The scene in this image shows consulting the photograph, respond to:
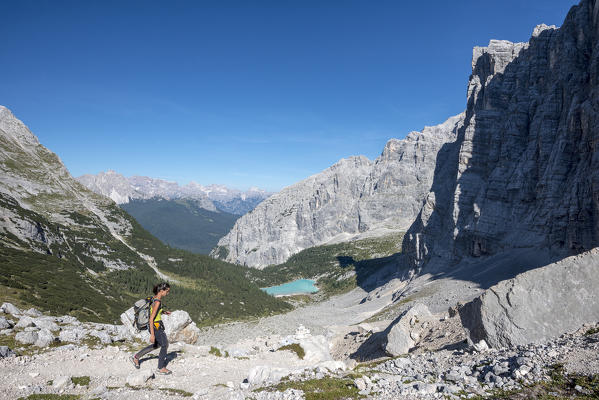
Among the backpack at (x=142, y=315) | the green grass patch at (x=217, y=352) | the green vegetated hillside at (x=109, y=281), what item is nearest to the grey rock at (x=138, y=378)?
the backpack at (x=142, y=315)

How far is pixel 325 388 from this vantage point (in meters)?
13.5

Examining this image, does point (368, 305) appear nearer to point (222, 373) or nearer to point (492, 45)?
point (222, 373)

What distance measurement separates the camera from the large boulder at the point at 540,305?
18391 millimetres

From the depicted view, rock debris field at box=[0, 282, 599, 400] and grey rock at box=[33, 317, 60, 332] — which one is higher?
grey rock at box=[33, 317, 60, 332]

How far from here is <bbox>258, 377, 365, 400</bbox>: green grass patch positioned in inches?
497

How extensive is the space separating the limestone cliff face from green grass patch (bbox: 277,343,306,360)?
5807 centimetres

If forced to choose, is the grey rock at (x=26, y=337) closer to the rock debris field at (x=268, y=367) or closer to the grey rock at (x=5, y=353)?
the rock debris field at (x=268, y=367)

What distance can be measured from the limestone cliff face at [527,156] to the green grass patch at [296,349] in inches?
2286

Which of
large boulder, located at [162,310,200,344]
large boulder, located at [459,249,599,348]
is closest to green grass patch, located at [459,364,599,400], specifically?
large boulder, located at [459,249,599,348]

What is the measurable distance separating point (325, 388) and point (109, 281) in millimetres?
122423

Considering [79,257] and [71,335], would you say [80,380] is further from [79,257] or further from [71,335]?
[79,257]

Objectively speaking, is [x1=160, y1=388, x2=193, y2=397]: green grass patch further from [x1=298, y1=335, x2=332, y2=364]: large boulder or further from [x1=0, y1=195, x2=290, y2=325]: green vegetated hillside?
[x1=0, y1=195, x2=290, y2=325]: green vegetated hillside

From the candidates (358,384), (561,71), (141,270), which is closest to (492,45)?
(561,71)

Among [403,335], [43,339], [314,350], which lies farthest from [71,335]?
[403,335]
